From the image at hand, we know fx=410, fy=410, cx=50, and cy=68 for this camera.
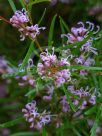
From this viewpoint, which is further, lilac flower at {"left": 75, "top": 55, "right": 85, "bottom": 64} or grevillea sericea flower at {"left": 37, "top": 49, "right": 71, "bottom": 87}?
lilac flower at {"left": 75, "top": 55, "right": 85, "bottom": 64}

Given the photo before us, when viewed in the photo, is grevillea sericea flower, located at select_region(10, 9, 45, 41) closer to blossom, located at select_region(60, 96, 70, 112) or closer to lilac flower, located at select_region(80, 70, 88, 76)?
lilac flower, located at select_region(80, 70, 88, 76)

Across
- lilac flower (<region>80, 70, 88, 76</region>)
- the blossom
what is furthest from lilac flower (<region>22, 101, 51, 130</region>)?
Result: lilac flower (<region>80, 70, 88, 76</region>)

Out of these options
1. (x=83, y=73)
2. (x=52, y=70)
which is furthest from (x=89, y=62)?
(x=52, y=70)

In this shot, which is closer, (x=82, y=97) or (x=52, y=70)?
(x=52, y=70)

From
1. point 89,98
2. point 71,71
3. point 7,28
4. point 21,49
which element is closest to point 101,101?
point 89,98

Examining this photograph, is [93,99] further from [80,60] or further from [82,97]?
[80,60]

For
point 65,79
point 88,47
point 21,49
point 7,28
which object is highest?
point 7,28

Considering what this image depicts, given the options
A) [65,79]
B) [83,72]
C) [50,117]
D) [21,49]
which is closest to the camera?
[65,79]

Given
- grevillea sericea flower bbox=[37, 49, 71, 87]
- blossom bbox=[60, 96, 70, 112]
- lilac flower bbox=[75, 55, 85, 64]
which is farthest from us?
blossom bbox=[60, 96, 70, 112]

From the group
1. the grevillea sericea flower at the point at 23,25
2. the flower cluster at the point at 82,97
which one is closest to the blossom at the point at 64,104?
the flower cluster at the point at 82,97

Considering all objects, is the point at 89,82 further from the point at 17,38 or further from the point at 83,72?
the point at 17,38

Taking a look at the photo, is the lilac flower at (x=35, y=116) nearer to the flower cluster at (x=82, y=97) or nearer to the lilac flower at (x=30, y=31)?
the flower cluster at (x=82, y=97)
